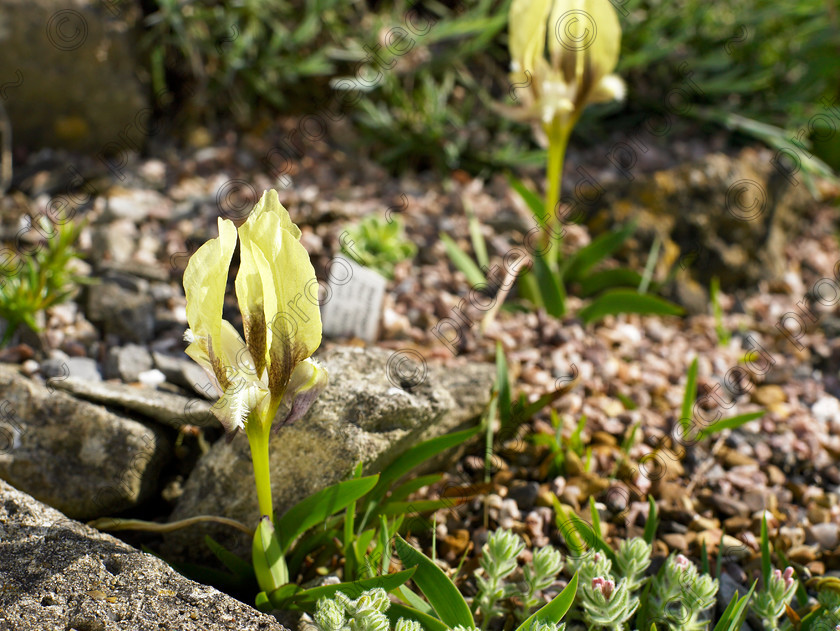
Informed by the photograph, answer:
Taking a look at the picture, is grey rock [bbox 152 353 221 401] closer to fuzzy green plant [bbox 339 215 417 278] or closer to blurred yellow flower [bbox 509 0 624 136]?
fuzzy green plant [bbox 339 215 417 278]

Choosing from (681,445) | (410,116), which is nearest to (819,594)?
(681,445)

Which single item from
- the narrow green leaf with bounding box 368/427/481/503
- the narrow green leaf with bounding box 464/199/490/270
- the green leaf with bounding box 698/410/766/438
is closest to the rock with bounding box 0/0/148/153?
the narrow green leaf with bounding box 464/199/490/270

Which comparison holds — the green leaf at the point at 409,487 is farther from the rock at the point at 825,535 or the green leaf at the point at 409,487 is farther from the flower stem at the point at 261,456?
the rock at the point at 825,535

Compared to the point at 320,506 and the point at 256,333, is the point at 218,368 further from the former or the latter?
the point at 320,506

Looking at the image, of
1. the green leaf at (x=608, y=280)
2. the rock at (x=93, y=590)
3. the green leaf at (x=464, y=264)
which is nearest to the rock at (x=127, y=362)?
the rock at (x=93, y=590)

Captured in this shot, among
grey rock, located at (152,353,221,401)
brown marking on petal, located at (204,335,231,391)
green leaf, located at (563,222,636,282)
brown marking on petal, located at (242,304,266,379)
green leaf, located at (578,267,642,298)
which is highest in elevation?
brown marking on petal, located at (242,304,266,379)

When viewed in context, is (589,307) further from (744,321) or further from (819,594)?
(819,594)
